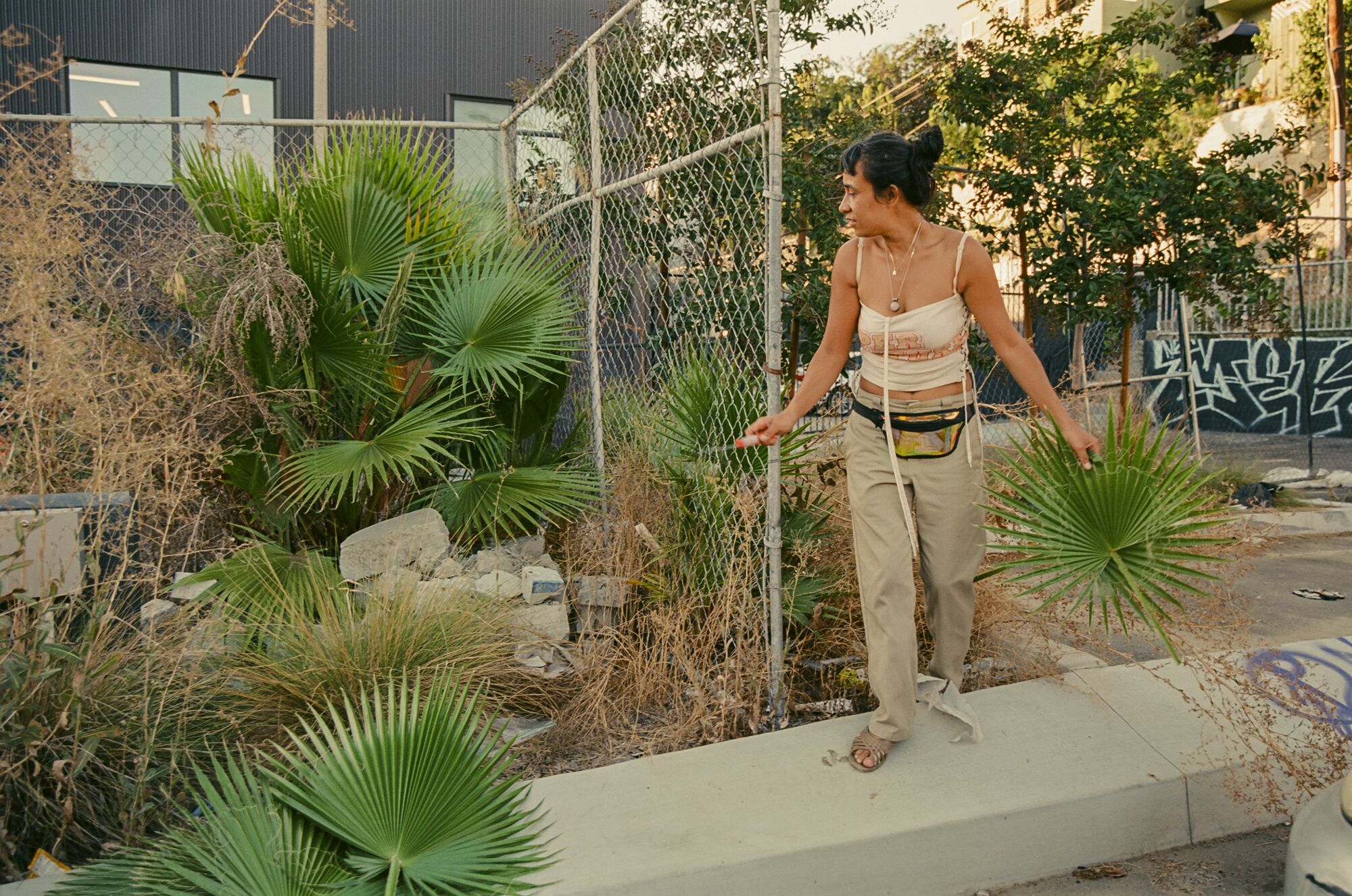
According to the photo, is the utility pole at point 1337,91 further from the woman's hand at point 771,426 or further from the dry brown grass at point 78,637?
the dry brown grass at point 78,637

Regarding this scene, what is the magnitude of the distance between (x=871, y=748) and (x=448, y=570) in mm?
1982

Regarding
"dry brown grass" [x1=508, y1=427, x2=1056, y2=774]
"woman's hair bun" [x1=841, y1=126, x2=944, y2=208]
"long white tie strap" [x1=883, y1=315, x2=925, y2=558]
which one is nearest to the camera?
"woman's hair bun" [x1=841, y1=126, x2=944, y2=208]

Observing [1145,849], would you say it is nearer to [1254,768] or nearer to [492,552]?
[1254,768]

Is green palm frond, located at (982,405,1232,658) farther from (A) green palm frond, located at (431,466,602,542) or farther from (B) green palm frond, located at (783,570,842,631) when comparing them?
(A) green palm frond, located at (431,466,602,542)

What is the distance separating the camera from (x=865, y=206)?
3.33 m

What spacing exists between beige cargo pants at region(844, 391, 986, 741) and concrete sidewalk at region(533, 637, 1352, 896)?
252mm

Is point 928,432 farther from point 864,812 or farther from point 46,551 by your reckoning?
point 46,551

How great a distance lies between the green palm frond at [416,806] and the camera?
2.31 meters

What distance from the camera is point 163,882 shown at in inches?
92.6

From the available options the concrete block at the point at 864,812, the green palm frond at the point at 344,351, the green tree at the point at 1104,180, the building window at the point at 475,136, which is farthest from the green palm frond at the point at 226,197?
the green tree at the point at 1104,180

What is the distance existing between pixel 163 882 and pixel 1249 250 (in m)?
7.07

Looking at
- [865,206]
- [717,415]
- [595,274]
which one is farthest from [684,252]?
[865,206]

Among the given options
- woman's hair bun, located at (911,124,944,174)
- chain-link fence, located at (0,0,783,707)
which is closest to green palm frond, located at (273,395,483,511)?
chain-link fence, located at (0,0,783,707)

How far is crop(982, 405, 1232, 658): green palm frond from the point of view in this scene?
2.93m
